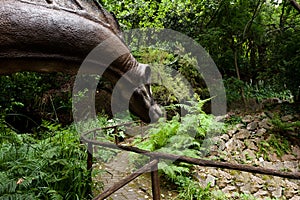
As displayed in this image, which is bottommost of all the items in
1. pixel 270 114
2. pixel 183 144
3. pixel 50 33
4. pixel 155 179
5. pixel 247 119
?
pixel 183 144

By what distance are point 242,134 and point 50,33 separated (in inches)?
196

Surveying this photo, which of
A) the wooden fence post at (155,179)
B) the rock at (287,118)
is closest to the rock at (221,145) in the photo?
the rock at (287,118)

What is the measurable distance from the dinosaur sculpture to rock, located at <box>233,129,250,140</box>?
15.3ft

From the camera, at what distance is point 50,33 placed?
65 centimetres

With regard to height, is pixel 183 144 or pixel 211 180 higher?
pixel 183 144

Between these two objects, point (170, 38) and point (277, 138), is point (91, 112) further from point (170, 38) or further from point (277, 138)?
point (277, 138)

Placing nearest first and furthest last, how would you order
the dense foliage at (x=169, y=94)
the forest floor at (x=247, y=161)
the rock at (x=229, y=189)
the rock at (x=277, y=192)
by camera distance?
the dense foliage at (x=169, y=94) < the forest floor at (x=247, y=161) < the rock at (x=229, y=189) < the rock at (x=277, y=192)

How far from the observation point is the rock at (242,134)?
199 inches

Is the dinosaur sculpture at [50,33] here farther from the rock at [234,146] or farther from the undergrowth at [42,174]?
the rock at [234,146]

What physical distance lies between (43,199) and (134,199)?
1.07m

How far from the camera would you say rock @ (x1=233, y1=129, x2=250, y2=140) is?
5.06 metres

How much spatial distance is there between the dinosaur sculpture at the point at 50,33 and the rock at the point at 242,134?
15.3 feet

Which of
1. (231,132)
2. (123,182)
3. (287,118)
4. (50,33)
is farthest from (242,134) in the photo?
(50,33)

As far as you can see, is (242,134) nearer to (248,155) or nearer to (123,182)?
(248,155)
